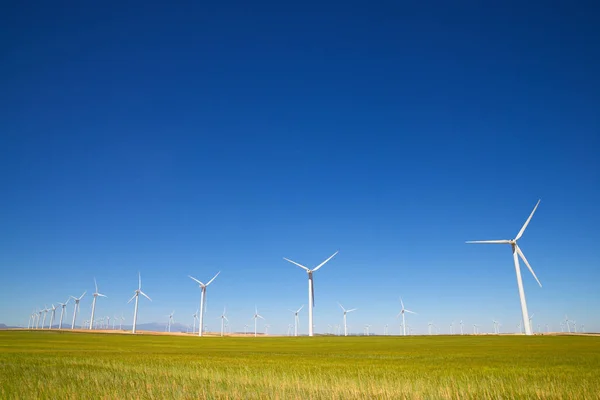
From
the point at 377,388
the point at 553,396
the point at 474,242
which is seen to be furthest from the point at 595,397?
the point at 474,242

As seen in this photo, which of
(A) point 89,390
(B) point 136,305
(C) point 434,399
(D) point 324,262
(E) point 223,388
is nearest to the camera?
(C) point 434,399

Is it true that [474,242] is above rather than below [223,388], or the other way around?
above

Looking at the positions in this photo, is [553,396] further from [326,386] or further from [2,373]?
[2,373]

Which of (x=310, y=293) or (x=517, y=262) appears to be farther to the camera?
(x=310, y=293)

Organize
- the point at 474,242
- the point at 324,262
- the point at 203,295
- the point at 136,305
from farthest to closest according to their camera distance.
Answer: the point at 136,305, the point at 203,295, the point at 324,262, the point at 474,242

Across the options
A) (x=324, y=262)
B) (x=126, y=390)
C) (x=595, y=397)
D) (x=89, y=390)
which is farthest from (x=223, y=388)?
(x=324, y=262)

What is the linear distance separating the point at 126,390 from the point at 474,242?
320ft

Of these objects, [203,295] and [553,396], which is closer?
[553,396]

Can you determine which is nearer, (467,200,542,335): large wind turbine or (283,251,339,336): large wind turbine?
(467,200,542,335): large wind turbine

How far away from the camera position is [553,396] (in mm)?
15828

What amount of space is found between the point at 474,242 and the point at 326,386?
9236 centimetres

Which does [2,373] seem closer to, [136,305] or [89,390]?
[89,390]

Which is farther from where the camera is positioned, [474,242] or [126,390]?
[474,242]

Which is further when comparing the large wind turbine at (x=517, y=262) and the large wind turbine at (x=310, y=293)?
the large wind turbine at (x=310, y=293)
